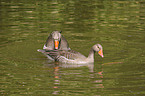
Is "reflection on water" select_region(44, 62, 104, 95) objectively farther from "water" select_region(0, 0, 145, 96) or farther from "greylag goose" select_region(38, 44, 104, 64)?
"greylag goose" select_region(38, 44, 104, 64)

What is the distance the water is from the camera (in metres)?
11.1

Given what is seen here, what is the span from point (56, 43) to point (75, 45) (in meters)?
1.38

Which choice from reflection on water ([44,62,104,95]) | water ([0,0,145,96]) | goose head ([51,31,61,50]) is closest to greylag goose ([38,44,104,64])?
water ([0,0,145,96])

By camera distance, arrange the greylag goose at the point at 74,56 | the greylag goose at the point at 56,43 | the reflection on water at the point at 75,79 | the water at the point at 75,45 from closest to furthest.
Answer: the reflection on water at the point at 75,79 → the water at the point at 75,45 → the greylag goose at the point at 74,56 → the greylag goose at the point at 56,43

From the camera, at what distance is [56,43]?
15008 mm

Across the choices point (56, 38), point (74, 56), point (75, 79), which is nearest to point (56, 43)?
point (56, 38)

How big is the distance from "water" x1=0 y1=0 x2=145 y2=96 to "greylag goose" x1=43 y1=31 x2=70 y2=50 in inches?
19.0

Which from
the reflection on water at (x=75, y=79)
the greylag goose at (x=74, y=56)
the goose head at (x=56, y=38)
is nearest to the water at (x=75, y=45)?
the reflection on water at (x=75, y=79)

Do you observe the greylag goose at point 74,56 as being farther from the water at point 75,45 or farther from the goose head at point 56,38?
the goose head at point 56,38

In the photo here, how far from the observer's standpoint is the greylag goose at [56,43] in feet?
49.5

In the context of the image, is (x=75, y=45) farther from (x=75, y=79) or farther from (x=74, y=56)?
(x=75, y=79)

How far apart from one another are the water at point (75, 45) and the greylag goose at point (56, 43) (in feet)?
1.58

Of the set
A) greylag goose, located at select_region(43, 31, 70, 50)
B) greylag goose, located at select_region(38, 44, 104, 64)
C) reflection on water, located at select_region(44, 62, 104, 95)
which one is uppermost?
greylag goose, located at select_region(43, 31, 70, 50)

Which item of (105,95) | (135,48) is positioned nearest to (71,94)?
(105,95)
